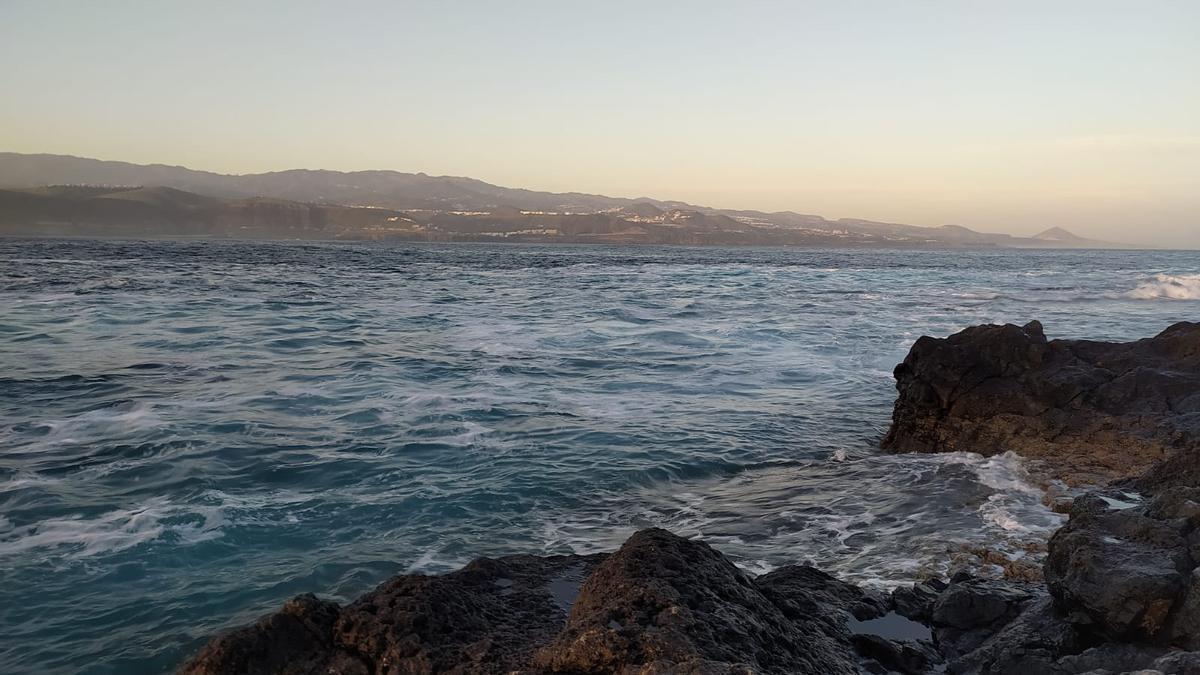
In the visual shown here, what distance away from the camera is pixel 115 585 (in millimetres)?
6242

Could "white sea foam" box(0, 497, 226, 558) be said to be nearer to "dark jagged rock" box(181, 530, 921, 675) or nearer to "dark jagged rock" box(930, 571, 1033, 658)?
"dark jagged rock" box(181, 530, 921, 675)

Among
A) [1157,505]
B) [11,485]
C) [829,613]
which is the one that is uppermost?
[1157,505]

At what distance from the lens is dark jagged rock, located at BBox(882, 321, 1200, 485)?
9.03 meters

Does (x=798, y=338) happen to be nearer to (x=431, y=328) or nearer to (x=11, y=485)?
Answer: (x=431, y=328)

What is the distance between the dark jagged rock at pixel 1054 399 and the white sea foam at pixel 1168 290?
31848 millimetres

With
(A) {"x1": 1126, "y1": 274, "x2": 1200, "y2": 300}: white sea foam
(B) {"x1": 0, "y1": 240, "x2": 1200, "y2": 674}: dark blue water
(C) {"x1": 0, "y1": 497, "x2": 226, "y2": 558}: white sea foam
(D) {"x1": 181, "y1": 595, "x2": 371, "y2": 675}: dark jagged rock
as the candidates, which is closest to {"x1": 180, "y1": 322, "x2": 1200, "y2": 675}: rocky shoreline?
(D) {"x1": 181, "y1": 595, "x2": 371, "y2": 675}: dark jagged rock

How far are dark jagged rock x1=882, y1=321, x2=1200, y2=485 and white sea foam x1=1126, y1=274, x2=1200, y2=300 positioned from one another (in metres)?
31.8

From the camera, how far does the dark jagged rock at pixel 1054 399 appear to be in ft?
29.6

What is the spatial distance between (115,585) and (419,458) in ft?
13.4

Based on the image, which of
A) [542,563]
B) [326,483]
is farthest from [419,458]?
[542,563]

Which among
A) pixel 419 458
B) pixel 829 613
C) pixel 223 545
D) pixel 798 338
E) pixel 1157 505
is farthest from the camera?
pixel 798 338

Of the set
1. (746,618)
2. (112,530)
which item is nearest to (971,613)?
(746,618)

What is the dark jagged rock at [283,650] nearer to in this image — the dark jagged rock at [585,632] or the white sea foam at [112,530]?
the dark jagged rock at [585,632]

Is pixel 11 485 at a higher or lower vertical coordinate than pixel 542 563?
lower
